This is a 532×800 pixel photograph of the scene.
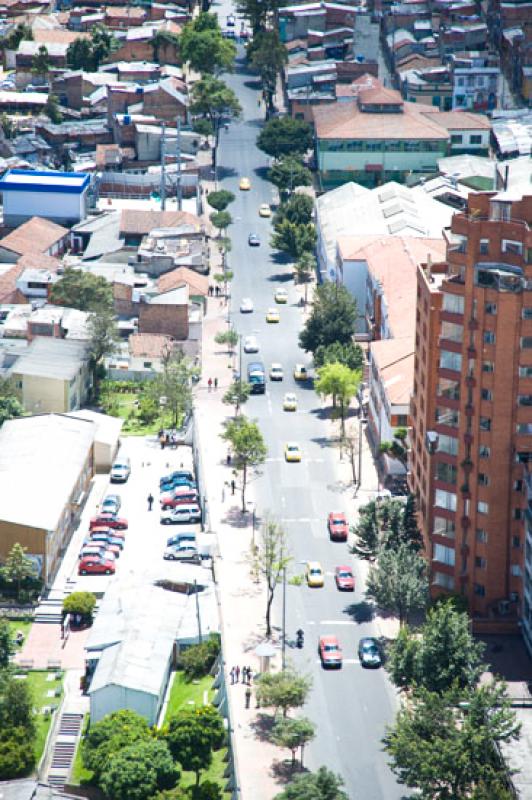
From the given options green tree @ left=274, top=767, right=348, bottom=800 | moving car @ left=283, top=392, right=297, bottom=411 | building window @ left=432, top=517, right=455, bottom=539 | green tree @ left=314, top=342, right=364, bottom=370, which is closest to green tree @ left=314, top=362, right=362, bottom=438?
green tree @ left=314, top=342, right=364, bottom=370

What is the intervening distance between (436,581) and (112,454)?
38.4 metres

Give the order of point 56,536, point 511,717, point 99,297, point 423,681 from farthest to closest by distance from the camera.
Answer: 1. point 99,297
2. point 56,536
3. point 423,681
4. point 511,717

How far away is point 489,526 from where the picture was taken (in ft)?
440

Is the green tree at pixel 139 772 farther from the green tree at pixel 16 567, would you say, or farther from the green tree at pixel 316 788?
the green tree at pixel 16 567

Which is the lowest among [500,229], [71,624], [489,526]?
[71,624]

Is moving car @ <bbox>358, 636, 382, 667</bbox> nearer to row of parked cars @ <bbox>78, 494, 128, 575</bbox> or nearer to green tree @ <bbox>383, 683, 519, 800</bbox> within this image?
green tree @ <bbox>383, 683, 519, 800</bbox>

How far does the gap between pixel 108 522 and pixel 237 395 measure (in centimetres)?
2416

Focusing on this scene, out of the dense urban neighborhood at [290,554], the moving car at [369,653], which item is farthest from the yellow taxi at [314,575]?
the moving car at [369,653]

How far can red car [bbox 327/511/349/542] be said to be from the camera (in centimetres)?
15038

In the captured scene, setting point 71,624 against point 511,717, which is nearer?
point 511,717

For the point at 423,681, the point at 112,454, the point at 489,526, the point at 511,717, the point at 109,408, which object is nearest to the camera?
the point at 511,717

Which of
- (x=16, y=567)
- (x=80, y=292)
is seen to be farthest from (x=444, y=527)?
(x=80, y=292)

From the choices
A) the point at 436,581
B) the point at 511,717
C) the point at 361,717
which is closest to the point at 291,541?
the point at 436,581

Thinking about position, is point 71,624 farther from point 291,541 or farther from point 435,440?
point 435,440
